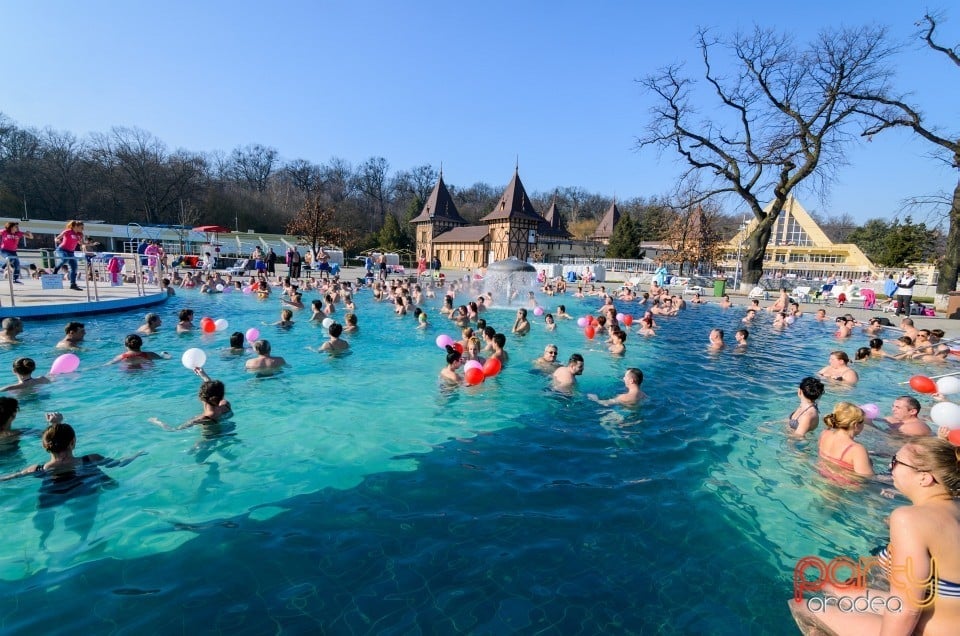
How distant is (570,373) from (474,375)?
6.13 ft

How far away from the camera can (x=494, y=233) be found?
5294 cm

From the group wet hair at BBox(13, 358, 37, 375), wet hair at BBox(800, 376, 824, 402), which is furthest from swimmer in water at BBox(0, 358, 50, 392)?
wet hair at BBox(800, 376, 824, 402)

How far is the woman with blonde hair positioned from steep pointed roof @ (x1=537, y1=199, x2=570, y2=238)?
181 feet

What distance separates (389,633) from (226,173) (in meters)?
88.4

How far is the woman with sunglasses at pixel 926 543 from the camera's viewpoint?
225 centimetres

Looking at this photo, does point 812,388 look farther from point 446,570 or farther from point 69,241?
point 69,241

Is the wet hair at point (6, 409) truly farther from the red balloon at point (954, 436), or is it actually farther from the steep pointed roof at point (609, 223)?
the steep pointed roof at point (609, 223)

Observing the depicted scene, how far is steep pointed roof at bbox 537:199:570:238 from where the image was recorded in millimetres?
60469

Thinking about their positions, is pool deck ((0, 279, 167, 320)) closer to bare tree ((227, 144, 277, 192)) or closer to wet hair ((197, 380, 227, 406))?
wet hair ((197, 380, 227, 406))

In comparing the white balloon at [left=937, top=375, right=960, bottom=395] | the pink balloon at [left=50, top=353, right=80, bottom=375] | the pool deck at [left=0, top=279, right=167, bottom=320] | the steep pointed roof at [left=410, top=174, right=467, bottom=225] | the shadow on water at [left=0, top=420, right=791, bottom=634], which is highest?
the steep pointed roof at [left=410, top=174, right=467, bottom=225]

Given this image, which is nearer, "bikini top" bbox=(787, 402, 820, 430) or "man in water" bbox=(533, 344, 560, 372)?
"bikini top" bbox=(787, 402, 820, 430)

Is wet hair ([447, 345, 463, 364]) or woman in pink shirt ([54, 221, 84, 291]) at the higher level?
woman in pink shirt ([54, 221, 84, 291])

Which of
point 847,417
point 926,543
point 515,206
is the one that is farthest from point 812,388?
point 515,206

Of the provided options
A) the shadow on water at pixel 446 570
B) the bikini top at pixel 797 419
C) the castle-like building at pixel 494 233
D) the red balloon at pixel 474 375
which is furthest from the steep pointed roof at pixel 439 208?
the shadow on water at pixel 446 570
